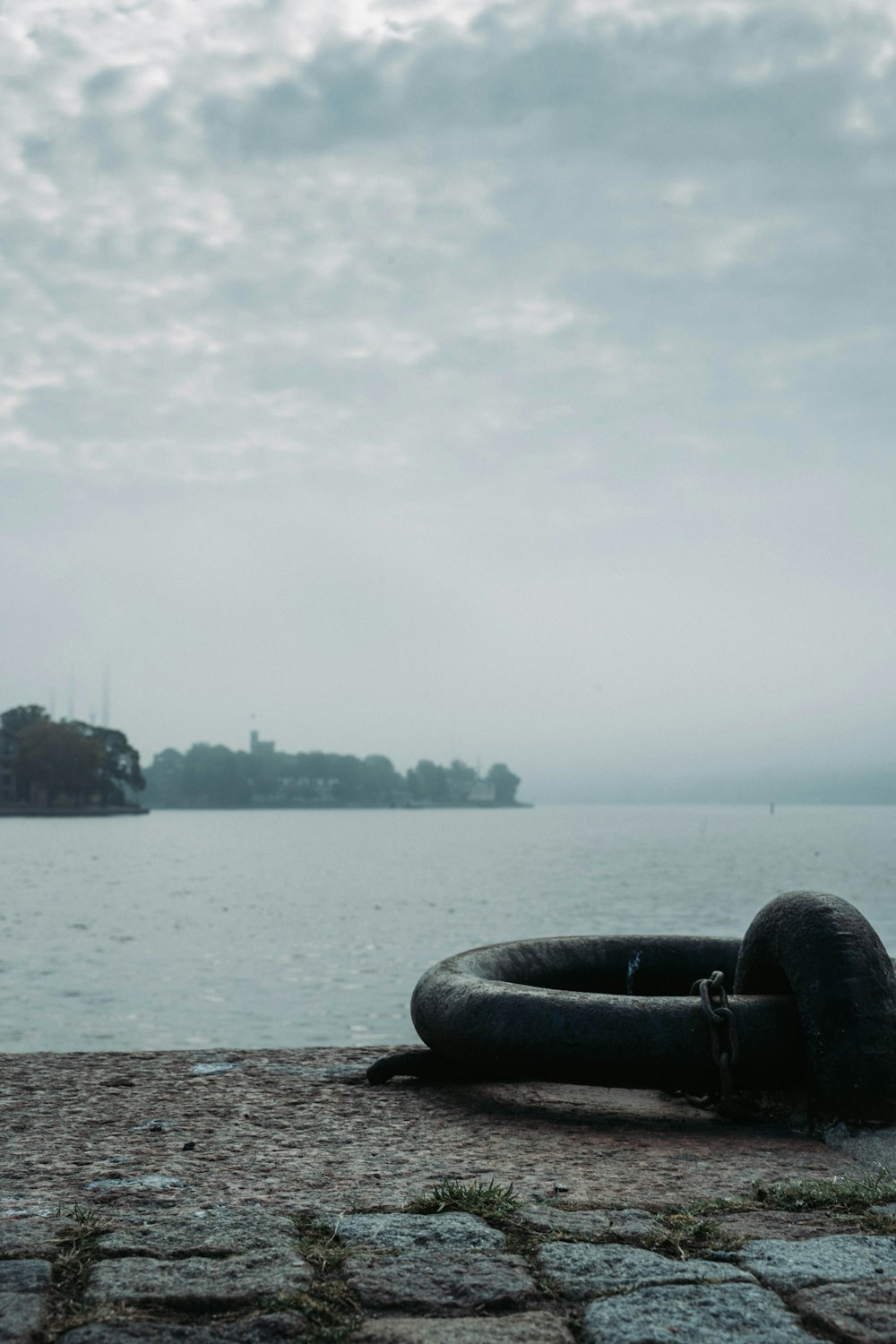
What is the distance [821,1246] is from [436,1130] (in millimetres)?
1839

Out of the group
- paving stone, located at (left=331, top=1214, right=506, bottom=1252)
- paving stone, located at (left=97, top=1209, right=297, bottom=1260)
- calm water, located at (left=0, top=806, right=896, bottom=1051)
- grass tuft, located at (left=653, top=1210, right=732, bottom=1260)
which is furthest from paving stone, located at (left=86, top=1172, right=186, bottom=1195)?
calm water, located at (left=0, top=806, right=896, bottom=1051)

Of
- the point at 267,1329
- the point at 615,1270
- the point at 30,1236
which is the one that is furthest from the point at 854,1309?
the point at 30,1236

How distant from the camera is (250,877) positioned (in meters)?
47.0

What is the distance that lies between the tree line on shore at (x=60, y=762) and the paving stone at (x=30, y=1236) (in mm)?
114206

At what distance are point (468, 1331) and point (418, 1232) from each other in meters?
0.59

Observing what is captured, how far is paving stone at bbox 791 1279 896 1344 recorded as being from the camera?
220 centimetres

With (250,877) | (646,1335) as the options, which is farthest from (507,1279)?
(250,877)

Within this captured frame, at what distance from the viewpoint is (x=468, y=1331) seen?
2246mm

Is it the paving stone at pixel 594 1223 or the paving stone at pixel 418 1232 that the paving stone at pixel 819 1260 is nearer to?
the paving stone at pixel 594 1223

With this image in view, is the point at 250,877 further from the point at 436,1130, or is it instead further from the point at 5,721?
the point at 5,721

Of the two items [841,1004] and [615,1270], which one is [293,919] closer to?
[841,1004]

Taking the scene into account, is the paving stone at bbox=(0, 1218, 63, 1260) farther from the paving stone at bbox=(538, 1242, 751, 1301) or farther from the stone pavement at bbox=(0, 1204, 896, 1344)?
the paving stone at bbox=(538, 1242, 751, 1301)

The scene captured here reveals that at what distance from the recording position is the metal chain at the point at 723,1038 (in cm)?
441

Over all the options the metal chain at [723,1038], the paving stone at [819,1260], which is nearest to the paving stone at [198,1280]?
the paving stone at [819,1260]
